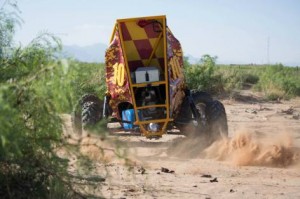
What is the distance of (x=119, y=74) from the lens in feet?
27.7

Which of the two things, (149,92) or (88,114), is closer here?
(149,92)

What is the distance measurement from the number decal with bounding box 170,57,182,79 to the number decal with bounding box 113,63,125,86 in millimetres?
822

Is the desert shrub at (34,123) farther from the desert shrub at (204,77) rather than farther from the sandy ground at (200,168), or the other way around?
the desert shrub at (204,77)

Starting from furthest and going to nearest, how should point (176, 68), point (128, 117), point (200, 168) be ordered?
point (176, 68), point (128, 117), point (200, 168)

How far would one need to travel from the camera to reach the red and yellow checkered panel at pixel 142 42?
8.71m

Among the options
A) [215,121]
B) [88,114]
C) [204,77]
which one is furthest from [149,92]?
[204,77]

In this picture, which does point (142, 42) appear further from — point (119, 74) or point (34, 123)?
point (34, 123)

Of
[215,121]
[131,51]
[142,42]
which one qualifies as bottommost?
[215,121]

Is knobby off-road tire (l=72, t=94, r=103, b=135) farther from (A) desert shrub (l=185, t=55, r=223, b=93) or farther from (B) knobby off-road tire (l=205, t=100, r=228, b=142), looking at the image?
(A) desert shrub (l=185, t=55, r=223, b=93)

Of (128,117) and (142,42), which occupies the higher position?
(142,42)

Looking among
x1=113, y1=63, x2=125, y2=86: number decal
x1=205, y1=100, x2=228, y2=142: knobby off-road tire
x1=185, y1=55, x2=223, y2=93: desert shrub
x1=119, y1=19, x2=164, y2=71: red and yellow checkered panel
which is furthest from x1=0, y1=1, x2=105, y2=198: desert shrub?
x1=185, y1=55, x2=223, y2=93: desert shrub

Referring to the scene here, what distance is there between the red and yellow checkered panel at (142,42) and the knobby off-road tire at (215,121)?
3.63 ft

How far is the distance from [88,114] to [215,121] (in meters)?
2.14

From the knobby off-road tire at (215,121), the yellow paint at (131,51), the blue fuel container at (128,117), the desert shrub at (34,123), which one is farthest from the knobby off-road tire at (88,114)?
the desert shrub at (34,123)
